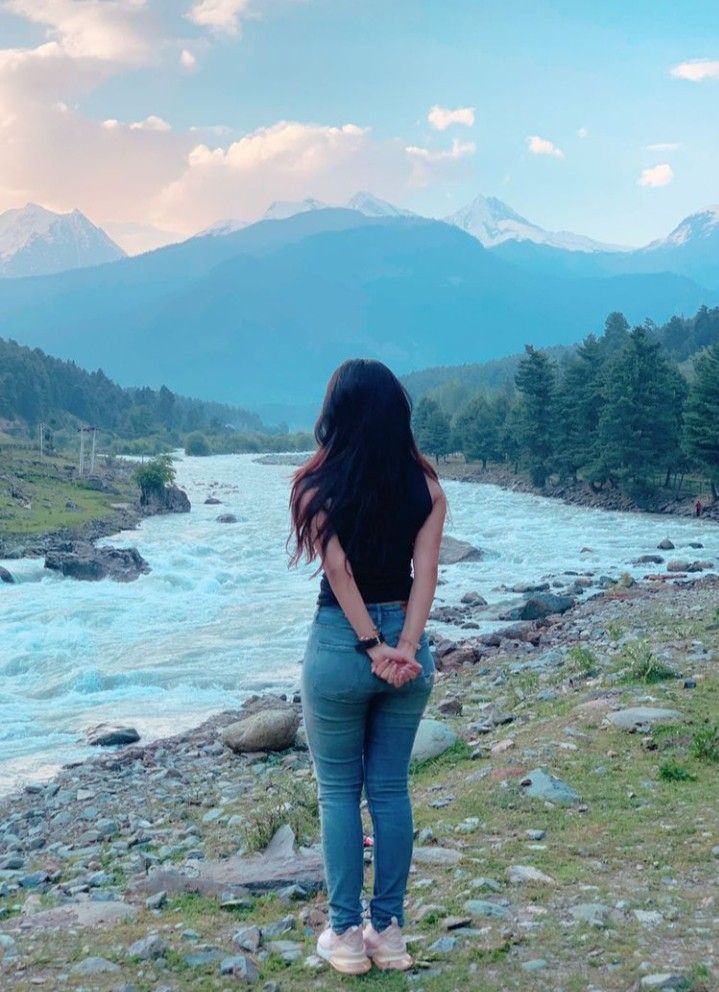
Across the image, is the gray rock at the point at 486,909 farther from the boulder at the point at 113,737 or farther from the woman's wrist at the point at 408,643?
the boulder at the point at 113,737

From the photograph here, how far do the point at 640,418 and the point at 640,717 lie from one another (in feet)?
174

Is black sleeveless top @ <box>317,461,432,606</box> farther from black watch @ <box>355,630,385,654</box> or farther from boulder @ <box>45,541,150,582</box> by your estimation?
boulder @ <box>45,541,150,582</box>

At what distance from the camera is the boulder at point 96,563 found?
31.7m

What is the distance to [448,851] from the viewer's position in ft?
21.4

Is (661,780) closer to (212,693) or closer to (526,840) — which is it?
(526,840)

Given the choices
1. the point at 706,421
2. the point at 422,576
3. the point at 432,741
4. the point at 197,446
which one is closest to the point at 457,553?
the point at 706,421

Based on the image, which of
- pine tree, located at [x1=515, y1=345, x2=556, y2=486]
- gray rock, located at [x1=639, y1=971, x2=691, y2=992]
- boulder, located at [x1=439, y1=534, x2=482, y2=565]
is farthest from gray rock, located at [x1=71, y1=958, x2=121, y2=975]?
pine tree, located at [x1=515, y1=345, x2=556, y2=486]

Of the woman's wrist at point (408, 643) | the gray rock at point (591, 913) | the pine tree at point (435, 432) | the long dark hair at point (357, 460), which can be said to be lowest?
the gray rock at point (591, 913)

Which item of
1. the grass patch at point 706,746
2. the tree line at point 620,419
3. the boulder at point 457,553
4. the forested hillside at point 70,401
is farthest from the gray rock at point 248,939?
the forested hillside at point 70,401

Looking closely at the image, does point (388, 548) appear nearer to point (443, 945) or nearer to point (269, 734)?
point (443, 945)

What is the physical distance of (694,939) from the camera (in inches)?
194

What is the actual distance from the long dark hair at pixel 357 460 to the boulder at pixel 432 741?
5.71 meters

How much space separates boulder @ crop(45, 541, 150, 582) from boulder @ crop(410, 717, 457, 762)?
2256 cm

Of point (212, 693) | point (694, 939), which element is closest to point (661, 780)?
point (694, 939)
